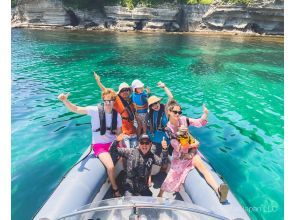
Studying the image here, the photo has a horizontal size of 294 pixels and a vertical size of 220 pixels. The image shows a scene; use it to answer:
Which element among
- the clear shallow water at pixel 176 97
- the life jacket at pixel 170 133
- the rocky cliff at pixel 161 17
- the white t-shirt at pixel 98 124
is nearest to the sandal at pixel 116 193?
the white t-shirt at pixel 98 124

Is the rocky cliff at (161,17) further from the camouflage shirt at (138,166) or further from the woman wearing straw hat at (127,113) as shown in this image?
the camouflage shirt at (138,166)

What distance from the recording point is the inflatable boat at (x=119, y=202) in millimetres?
2904

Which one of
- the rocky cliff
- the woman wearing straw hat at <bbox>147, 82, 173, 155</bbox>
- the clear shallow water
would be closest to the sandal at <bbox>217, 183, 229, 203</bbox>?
the woman wearing straw hat at <bbox>147, 82, 173, 155</bbox>

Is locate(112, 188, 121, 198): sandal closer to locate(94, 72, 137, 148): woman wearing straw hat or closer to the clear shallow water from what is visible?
locate(94, 72, 137, 148): woman wearing straw hat

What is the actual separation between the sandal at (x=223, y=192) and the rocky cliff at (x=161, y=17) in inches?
1142

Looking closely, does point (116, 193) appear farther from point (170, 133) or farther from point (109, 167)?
point (170, 133)

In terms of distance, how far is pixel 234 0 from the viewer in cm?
2977

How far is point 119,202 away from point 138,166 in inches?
48.5

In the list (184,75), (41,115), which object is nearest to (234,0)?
(184,75)

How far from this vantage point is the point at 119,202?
2.98 metres

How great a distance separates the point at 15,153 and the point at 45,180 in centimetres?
167

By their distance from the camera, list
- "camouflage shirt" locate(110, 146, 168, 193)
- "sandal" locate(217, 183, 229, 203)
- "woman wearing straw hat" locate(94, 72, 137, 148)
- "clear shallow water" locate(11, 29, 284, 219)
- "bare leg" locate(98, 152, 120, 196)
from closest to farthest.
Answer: "sandal" locate(217, 183, 229, 203), "camouflage shirt" locate(110, 146, 168, 193), "bare leg" locate(98, 152, 120, 196), "woman wearing straw hat" locate(94, 72, 137, 148), "clear shallow water" locate(11, 29, 284, 219)

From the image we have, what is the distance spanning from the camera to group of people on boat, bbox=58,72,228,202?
4.23 metres
